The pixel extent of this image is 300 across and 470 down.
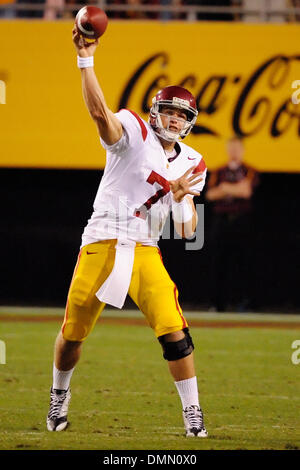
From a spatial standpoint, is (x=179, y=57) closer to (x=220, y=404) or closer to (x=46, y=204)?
(x=46, y=204)

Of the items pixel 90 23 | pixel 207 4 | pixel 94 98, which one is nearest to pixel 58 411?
pixel 94 98

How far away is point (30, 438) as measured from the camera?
Answer: 4.70m

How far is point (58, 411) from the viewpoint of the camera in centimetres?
505

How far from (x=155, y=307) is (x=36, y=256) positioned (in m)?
7.18

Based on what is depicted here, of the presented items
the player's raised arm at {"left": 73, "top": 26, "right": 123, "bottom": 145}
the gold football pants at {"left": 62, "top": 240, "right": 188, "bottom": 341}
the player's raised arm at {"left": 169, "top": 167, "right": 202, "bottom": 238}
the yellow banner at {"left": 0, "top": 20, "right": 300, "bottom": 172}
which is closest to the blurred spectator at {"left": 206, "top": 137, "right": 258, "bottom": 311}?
the yellow banner at {"left": 0, "top": 20, "right": 300, "bottom": 172}

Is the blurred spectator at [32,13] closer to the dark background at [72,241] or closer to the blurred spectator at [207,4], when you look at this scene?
the blurred spectator at [207,4]

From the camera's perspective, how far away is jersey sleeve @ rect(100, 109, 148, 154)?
487cm

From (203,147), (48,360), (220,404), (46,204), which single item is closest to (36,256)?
(46,204)

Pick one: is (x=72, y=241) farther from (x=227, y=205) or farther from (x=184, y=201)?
(x=184, y=201)

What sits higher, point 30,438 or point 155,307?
point 155,307

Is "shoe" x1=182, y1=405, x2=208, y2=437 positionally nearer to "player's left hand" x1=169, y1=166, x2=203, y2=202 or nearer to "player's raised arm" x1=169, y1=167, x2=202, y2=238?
"player's raised arm" x1=169, y1=167, x2=202, y2=238

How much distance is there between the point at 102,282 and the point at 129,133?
74cm

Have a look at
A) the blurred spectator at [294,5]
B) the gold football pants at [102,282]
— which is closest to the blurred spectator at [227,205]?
the blurred spectator at [294,5]
